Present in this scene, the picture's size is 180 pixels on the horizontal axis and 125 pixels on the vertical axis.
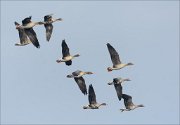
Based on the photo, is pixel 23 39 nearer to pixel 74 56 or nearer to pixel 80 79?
pixel 74 56

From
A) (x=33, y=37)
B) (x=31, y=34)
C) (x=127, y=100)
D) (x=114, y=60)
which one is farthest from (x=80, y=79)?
(x=31, y=34)

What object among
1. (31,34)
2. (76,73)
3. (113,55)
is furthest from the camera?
(76,73)

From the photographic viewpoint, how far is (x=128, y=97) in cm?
15000

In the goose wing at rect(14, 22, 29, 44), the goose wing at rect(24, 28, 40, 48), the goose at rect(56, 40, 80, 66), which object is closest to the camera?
the goose wing at rect(24, 28, 40, 48)

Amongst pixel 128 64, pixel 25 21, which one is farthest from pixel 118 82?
pixel 25 21

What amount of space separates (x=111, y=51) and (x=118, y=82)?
17.9 ft

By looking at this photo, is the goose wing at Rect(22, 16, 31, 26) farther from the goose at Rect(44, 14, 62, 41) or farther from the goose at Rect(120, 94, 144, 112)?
the goose at Rect(120, 94, 144, 112)

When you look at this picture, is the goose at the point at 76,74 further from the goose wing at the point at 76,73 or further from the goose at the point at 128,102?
the goose at the point at 128,102

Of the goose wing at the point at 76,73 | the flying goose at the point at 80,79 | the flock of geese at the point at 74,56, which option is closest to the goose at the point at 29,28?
the flock of geese at the point at 74,56

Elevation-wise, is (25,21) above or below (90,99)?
above

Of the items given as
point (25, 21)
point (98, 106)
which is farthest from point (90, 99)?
point (25, 21)

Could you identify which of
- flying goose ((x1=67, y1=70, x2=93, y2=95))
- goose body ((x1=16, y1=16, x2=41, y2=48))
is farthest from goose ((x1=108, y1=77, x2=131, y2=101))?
goose body ((x1=16, y1=16, x2=41, y2=48))

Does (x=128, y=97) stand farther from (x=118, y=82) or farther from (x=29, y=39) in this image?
(x=29, y=39)

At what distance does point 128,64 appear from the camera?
145 meters
